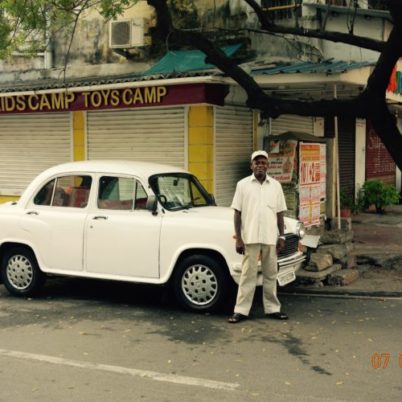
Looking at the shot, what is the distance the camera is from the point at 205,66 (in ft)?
40.3

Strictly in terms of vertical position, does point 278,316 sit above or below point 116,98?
below

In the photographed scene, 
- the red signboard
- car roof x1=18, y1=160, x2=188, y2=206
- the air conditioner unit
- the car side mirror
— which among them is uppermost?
the air conditioner unit

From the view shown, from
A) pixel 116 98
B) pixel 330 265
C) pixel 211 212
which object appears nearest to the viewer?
pixel 211 212

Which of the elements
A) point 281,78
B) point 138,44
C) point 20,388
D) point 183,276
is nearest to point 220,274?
point 183,276

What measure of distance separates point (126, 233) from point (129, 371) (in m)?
2.69

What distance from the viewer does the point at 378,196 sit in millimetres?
17438

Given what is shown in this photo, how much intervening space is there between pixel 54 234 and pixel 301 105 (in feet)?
13.5

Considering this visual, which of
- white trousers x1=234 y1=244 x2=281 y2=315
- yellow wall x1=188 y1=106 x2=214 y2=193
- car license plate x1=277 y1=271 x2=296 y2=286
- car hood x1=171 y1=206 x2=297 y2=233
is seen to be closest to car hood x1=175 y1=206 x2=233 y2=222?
car hood x1=171 y1=206 x2=297 y2=233

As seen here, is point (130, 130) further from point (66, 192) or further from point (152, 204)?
point (152, 204)

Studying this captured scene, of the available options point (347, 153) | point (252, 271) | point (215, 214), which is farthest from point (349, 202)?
point (252, 271)

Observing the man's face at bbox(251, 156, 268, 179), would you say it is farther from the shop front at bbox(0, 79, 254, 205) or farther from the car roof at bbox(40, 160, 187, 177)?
the shop front at bbox(0, 79, 254, 205)

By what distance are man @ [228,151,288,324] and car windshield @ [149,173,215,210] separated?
119cm

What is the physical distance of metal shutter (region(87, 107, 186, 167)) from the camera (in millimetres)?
12156
